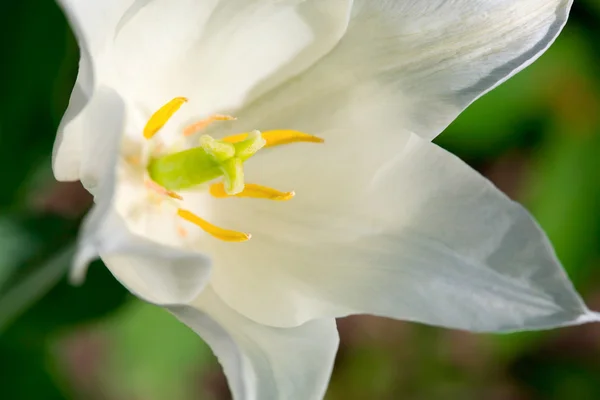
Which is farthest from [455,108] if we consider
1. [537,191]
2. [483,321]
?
[537,191]

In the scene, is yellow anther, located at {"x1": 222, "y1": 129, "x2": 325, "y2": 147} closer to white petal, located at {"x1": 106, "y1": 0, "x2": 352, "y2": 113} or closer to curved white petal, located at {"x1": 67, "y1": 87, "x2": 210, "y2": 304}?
white petal, located at {"x1": 106, "y1": 0, "x2": 352, "y2": 113}

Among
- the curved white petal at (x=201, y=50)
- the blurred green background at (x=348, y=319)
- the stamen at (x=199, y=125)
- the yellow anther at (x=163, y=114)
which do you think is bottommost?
the blurred green background at (x=348, y=319)

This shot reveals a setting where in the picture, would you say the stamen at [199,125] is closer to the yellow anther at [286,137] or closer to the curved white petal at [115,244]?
the yellow anther at [286,137]

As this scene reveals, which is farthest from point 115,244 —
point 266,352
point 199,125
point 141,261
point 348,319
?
point 348,319

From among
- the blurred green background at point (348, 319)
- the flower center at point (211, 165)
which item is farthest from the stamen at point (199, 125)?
the blurred green background at point (348, 319)

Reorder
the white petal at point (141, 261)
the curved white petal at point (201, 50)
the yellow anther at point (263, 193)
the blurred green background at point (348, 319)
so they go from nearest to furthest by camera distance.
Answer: the white petal at point (141, 261), the curved white petal at point (201, 50), the yellow anther at point (263, 193), the blurred green background at point (348, 319)

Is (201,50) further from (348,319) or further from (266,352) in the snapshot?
(348,319)

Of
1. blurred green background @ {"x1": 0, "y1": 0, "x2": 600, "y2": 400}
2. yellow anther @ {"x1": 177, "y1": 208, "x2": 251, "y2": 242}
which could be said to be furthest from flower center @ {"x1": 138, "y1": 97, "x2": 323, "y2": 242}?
blurred green background @ {"x1": 0, "y1": 0, "x2": 600, "y2": 400}
